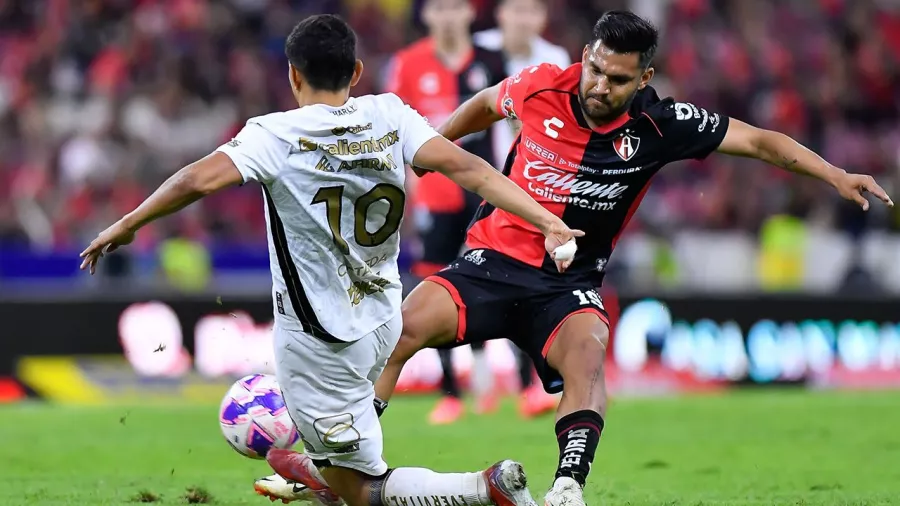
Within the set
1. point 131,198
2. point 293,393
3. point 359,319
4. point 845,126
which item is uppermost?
point 845,126

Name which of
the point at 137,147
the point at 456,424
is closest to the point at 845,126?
the point at 137,147

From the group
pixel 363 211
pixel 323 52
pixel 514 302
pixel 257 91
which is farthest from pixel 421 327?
pixel 257 91

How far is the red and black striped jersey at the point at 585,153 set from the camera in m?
6.26

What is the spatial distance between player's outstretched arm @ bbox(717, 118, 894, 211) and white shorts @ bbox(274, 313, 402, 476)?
6.46ft

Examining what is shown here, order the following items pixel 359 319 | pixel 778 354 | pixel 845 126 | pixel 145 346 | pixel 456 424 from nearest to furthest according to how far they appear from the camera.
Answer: pixel 359 319
pixel 456 424
pixel 145 346
pixel 778 354
pixel 845 126

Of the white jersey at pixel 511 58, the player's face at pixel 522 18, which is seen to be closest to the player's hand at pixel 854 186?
the white jersey at pixel 511 58

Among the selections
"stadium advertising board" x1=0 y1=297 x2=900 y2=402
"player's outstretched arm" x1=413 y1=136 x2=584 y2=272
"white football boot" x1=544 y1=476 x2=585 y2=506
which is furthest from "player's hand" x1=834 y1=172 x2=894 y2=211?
"stadium advertising board" x1=0 y1=297 x2=900 y2=402

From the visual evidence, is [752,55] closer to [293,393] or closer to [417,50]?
[417,50]

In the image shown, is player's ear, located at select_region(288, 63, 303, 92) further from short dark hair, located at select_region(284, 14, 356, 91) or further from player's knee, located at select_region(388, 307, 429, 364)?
player's knee, located at select_region(388, 307, 429, 364)

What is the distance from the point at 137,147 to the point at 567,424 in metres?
11.4

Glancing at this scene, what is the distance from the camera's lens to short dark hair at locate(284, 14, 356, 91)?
4.89 m

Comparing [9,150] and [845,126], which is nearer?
[9,150]

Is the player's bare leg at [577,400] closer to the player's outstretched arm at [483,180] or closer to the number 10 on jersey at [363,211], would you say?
the player's outstretched arm at [483,180]

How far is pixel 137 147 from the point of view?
52.6 ft
